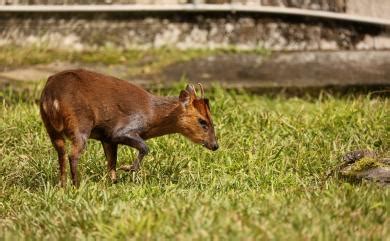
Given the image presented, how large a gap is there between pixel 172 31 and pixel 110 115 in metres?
4.89

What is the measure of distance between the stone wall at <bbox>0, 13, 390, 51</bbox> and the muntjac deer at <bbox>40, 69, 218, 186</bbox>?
14.0ft

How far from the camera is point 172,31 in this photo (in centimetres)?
1258

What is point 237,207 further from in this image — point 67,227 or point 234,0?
point 234,0

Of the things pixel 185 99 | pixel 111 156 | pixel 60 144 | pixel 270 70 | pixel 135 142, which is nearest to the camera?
pixel 60 144

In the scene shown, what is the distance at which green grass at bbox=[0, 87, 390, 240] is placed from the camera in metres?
5.90

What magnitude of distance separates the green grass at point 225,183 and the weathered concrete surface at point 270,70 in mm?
287

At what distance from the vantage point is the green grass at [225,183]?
5902 millimetres

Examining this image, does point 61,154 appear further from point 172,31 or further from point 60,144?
point 172,31

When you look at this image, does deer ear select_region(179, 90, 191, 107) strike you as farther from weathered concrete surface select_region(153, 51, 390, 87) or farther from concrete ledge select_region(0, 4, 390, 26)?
concrete ledge select_region(0, 4, 390, 26)

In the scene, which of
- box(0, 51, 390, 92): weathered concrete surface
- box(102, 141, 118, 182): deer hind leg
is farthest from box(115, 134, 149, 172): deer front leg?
box(0, 51, 390, 92): weathered concrete surface

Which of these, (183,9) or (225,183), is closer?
(225,183)

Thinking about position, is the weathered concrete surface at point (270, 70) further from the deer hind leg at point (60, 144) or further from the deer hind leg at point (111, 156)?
the deer hind leg at point (60, 144)

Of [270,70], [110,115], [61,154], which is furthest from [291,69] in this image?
[61,154]

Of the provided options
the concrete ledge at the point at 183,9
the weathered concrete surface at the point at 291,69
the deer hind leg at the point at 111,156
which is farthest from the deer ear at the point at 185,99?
the concrete ledge at the point at 183,9
